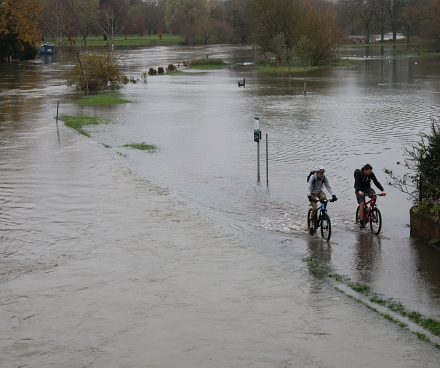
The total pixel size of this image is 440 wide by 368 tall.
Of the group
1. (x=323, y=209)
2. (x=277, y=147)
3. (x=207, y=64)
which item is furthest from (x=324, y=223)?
(x=207, y=64)

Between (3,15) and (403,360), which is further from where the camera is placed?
(3,15)

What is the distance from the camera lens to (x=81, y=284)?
11.5 metres

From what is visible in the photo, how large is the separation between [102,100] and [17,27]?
156ft

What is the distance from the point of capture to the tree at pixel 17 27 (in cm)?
8031

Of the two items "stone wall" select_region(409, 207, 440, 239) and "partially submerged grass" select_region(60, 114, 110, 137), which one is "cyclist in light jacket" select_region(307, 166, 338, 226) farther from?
"partially submerged grass" select_region(60, 114, 110, 137)

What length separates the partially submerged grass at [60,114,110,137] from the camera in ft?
97.3

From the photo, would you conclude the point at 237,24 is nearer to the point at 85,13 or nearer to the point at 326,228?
the point at 85,13

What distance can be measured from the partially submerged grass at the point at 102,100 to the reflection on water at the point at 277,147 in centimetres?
90

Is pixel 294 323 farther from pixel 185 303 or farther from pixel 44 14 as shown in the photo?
pixel 44 14

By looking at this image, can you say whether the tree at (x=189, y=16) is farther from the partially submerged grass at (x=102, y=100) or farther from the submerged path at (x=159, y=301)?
the submerged path at (x=159, y=301)

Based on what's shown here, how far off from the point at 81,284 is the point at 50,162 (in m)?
11.3

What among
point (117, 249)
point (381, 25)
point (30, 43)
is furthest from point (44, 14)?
point (117, 249)

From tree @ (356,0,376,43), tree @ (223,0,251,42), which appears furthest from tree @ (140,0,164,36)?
tree @ (356,0,376,43)

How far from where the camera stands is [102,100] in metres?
39.7
